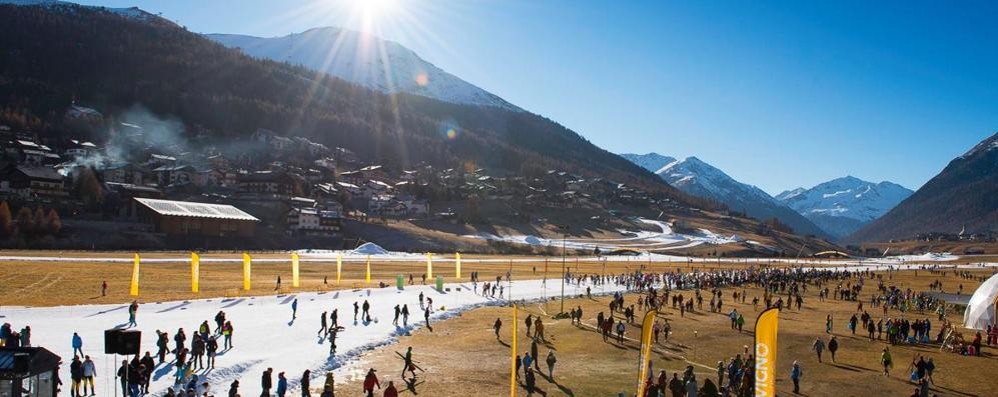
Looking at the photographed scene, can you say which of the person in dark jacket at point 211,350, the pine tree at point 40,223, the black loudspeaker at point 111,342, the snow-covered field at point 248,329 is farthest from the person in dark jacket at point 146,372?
the pine tree at point 40,223

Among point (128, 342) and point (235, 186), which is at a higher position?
point (235, 186)

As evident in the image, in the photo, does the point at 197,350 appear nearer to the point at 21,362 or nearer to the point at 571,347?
the point at 21,362

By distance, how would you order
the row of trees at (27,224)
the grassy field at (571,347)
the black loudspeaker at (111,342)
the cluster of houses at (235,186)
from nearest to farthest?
the black loudspeaker at (111,342)
the grassy field at (571,347)
the row of trees at (27,224)
the cluster of houses at (235,186)

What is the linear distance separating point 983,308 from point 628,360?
85.3ft

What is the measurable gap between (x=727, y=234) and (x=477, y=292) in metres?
131

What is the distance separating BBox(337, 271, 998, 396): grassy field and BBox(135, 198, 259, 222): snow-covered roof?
62.8 meters

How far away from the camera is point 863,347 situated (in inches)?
1340

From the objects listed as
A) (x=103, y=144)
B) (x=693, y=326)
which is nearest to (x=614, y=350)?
(x=693, y=326)

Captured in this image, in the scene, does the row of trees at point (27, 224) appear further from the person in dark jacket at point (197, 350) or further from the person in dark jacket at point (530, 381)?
the person in dark jacket at point (530, 381)

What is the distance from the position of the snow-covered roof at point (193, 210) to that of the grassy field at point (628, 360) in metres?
62.8

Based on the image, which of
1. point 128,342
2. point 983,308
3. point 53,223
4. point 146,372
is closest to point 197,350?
point 146,372

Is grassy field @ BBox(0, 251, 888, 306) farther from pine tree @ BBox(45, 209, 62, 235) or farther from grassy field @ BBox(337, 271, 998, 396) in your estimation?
grassy field @ BBox(337, 271, 998, 396)

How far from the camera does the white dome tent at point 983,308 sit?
128 feet

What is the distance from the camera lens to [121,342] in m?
15.9
